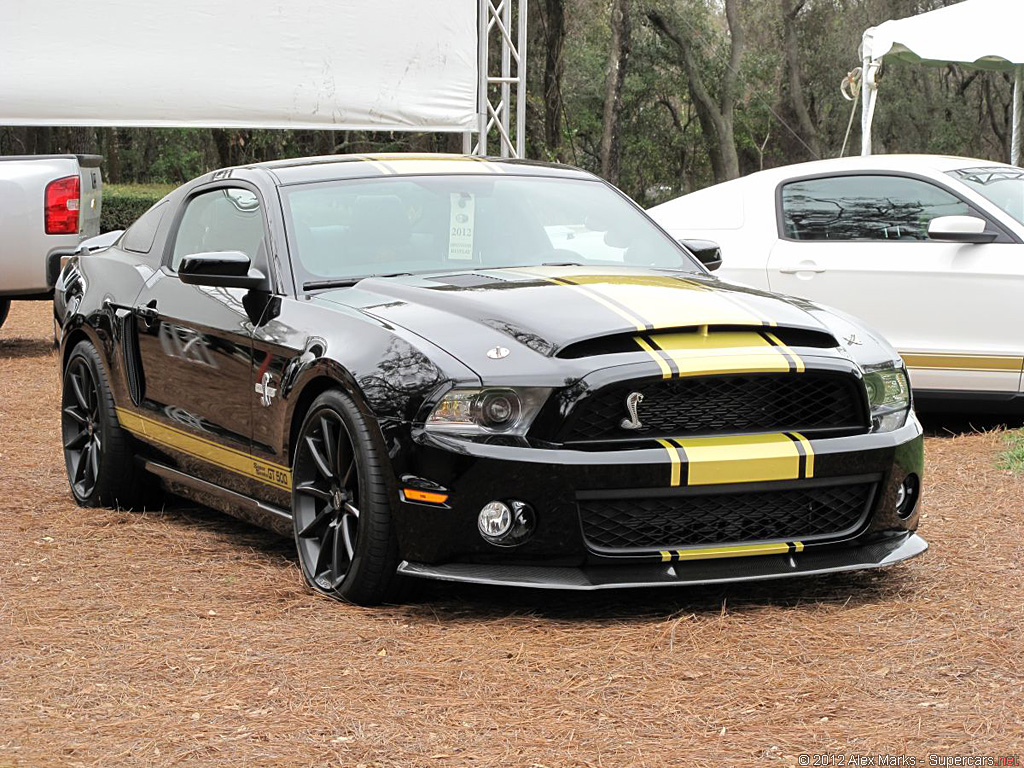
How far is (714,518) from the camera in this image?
461 centimetres

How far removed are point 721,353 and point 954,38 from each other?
1118 centimetres

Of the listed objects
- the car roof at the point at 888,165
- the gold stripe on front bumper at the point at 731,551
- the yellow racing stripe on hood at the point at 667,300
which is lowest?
the gold stripe on front bumper at the point at 731,551

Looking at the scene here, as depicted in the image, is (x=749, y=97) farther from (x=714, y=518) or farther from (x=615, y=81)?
(x=714, y=518)

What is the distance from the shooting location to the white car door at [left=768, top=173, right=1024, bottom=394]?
824cm

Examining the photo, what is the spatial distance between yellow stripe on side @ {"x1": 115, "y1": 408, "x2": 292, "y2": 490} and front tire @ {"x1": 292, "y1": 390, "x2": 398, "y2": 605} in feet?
0.57

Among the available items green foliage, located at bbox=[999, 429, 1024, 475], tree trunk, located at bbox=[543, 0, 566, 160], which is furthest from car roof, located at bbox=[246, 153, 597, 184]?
tree trunk, located at bbox=[543, 0, 566, 160]

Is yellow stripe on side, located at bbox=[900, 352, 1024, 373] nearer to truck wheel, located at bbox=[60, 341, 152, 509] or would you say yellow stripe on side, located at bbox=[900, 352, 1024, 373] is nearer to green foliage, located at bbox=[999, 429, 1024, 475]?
green foliage, located at bbox=[999, 429, 1024, 475]

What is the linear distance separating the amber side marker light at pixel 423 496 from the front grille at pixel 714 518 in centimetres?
41

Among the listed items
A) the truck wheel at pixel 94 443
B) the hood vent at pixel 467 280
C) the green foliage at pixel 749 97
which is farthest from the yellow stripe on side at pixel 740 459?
the green foliage at pixel 749 97

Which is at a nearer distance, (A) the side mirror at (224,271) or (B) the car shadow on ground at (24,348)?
(A) the side mirror at (224,271)

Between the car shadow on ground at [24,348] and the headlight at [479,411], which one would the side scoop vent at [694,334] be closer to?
the headlight at [479,411]

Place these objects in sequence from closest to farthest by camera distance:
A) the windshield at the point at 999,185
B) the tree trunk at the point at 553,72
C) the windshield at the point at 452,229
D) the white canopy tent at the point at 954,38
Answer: the windshield at the point at 452,229 → the windshield at the point at 999,185 → the white canopy tent at the point at 954,38 → the tree trunk at the point at 553,72

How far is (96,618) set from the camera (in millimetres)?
4875

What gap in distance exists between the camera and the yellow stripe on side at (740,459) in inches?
177
